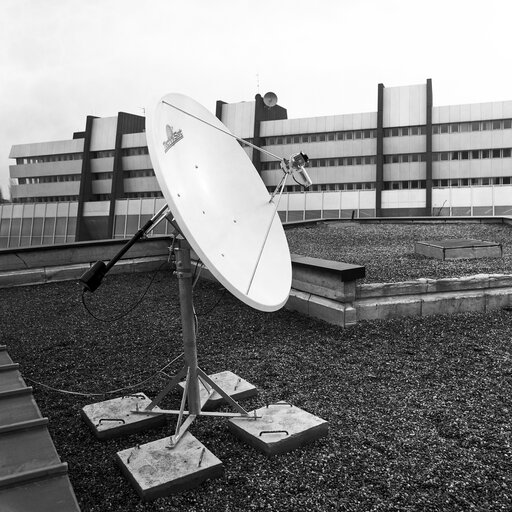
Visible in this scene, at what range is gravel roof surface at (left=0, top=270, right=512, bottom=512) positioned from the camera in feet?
14.0

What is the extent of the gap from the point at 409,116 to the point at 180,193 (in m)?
51.8

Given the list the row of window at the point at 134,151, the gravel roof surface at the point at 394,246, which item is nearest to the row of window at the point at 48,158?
the row of window at the point at 134,151

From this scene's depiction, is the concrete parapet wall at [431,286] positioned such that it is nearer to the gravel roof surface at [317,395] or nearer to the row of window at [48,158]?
the gravel roof surface at [317,395]

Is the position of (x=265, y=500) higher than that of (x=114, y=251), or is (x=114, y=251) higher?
(x=114, y=251)

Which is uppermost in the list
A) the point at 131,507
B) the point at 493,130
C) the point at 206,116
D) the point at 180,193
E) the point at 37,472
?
the point at 493,130

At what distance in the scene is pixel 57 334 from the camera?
9.24 metres

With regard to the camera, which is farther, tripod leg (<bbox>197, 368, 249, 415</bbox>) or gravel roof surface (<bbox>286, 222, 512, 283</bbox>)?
gravel roof surface (<bbox>286, 222, 512, 283</bbox>)

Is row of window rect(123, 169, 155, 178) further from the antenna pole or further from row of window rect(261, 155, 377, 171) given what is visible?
the antenna pole

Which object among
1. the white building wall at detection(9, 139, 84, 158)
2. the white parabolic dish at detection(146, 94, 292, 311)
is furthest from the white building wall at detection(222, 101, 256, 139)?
the white parabolic dish at detection(146, 94, 292, 311)

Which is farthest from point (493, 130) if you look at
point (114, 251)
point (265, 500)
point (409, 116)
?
point (265, 500)

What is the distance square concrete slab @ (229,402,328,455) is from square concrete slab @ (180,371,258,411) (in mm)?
600

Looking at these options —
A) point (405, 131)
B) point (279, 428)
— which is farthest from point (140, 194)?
point (279, 428)

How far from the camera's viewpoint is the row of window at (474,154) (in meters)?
50.1

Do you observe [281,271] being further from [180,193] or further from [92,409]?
[92,409]
